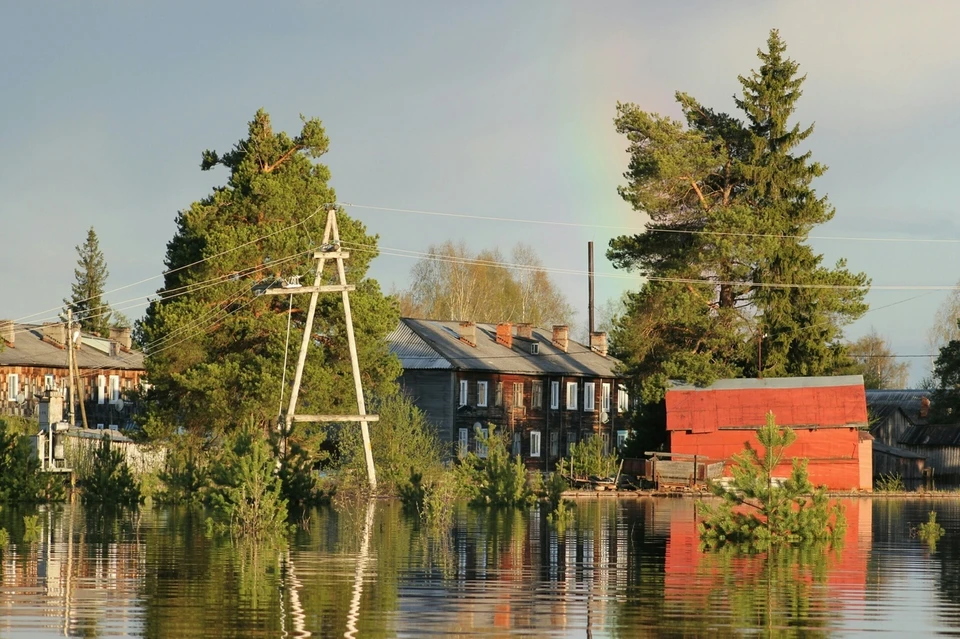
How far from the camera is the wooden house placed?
253 feet

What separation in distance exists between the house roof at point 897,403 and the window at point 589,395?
15921mm

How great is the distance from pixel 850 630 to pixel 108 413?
2991 inches

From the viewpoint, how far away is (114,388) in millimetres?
86125

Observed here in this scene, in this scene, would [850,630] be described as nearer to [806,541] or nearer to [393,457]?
[806,541]

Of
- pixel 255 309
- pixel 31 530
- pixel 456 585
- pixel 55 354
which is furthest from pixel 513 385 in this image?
pixel 456 585

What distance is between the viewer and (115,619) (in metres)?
14.2

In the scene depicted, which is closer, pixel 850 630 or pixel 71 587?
pixel 850 630

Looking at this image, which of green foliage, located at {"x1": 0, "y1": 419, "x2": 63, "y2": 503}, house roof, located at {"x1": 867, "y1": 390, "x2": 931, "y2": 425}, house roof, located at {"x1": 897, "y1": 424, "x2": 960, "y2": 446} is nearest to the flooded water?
green foliage, located at {"x1": 0, "y1": 419, "x2": 63, "y2": 503}

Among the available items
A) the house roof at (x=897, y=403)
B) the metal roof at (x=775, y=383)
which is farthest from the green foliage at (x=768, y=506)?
the house roof at (x=897, y=403)

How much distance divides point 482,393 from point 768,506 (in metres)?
50.6

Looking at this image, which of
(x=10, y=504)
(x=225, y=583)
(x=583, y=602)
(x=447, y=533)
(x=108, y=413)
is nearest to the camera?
(x=583, y=602)

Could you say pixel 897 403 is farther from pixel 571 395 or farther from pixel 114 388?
pixel 114 388

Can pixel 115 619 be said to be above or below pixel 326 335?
below

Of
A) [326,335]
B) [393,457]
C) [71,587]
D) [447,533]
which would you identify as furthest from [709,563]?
[326,335]
